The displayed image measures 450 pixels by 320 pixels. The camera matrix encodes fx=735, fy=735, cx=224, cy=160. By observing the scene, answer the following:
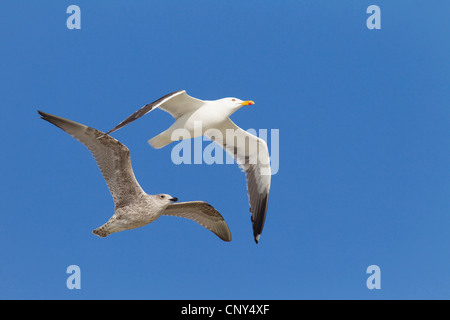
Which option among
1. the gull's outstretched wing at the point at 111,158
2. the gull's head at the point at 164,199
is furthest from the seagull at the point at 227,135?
the gull's head at the point at 164,199

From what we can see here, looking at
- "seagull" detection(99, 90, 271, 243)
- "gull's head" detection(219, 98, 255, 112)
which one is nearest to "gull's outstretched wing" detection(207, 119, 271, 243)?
"seagull" detection(99, 90, 271, 243)

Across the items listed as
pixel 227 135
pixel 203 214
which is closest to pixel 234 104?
pixel 227 135

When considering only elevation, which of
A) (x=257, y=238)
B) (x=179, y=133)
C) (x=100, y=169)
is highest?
(x=179, y=133)

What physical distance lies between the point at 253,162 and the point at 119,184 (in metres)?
2.09

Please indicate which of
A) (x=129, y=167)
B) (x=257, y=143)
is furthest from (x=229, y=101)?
(x=129, y=167)

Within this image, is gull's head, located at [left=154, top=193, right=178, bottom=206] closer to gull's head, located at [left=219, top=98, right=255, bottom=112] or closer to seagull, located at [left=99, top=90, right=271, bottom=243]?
seagull, located at [left=99, top=90, right=271, bottom=243]

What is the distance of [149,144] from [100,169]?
0.72 m

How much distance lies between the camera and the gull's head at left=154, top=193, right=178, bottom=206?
7.43 m

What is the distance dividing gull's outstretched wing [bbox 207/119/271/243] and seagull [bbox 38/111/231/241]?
1525 millimetres

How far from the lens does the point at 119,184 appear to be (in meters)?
7.40

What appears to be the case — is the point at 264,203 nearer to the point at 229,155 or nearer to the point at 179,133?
the point at 229,155

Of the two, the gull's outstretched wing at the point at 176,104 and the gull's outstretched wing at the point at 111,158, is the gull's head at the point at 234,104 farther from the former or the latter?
the gull's outstretched wing at the point at 111,158

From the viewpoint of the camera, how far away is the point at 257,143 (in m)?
8.77

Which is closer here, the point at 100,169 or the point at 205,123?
the point at 100,169
